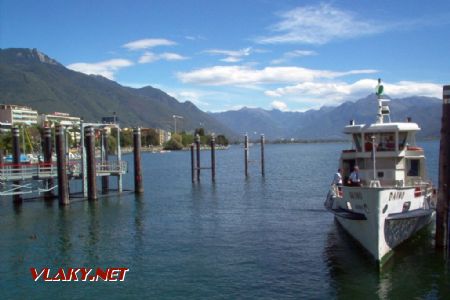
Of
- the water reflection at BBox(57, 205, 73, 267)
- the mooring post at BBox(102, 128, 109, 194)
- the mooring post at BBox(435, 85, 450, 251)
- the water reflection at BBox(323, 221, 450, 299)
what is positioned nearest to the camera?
the water reflection at BBox(323, 221, 450, 299)

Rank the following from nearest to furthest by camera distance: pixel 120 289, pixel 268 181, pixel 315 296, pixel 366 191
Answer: pixel 315 296
pixel 120 289
pixel 366 191
pixel 268 181

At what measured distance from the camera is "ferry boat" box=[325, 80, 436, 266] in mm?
21141

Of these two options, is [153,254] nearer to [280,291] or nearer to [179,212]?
[280,291]

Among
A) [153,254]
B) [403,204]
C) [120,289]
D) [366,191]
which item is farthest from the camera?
[153,254]

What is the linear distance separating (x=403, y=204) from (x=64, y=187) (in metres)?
26.7

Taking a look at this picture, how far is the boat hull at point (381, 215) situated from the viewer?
68.2 feet

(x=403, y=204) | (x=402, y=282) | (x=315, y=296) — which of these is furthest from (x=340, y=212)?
(x=315, y=296)

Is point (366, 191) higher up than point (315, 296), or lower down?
higher up

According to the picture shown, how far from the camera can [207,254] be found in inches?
963

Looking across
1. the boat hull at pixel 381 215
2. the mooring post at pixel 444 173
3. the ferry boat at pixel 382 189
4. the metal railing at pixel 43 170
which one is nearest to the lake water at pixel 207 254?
the boat hull at pixel 381 215

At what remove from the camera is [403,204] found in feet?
75.4

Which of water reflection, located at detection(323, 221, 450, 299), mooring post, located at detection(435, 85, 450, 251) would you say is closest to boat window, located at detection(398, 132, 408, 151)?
mooring post, located at detection(435, 85, 450, 251)

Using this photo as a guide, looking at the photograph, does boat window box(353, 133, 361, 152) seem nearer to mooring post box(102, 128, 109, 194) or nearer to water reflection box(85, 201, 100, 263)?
water reflection box(85, 201, 100, 263)

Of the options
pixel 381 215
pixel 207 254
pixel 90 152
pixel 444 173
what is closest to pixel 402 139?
pixel 444 173
